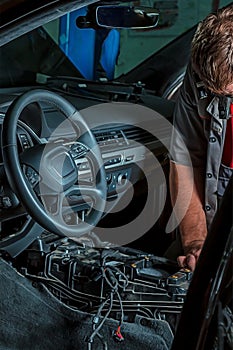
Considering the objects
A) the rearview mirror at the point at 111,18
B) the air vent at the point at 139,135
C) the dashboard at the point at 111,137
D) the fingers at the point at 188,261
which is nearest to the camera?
the rearview mirror at the point at 111,18

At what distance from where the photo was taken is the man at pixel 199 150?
219 cm

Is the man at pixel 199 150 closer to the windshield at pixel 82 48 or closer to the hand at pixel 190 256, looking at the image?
the hand at pixel 190 256

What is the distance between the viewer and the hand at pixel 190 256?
2215mm

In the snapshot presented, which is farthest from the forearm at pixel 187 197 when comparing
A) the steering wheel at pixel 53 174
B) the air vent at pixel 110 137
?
the air vent at pixel 110 137

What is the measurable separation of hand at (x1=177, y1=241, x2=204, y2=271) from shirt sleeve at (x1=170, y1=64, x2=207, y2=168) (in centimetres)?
34

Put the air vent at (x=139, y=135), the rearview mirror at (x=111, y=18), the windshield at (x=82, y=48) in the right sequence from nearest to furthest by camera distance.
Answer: the rearview mirror at (x=111, y=18)
the air vent at (x=139, y=135)
the windshield at (x=82, y=48)

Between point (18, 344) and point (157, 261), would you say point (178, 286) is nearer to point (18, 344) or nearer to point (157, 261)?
point (157, 261)

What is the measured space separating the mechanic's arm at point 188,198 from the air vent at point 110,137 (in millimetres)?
417

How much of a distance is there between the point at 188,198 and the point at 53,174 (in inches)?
22.3

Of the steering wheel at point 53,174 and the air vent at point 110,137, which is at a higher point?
the steering wheel at point 53,174

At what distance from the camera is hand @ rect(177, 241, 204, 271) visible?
2215 millimetres

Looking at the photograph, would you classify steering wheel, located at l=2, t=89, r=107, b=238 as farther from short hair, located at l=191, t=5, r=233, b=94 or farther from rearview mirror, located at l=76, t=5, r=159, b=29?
short hair, located at l=191, t=5, r=233, b=94

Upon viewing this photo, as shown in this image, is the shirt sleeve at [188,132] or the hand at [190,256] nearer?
the hand at [190,256]

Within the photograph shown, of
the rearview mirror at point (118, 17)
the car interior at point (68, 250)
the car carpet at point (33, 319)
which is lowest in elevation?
the car carpet at point (33, 319)
